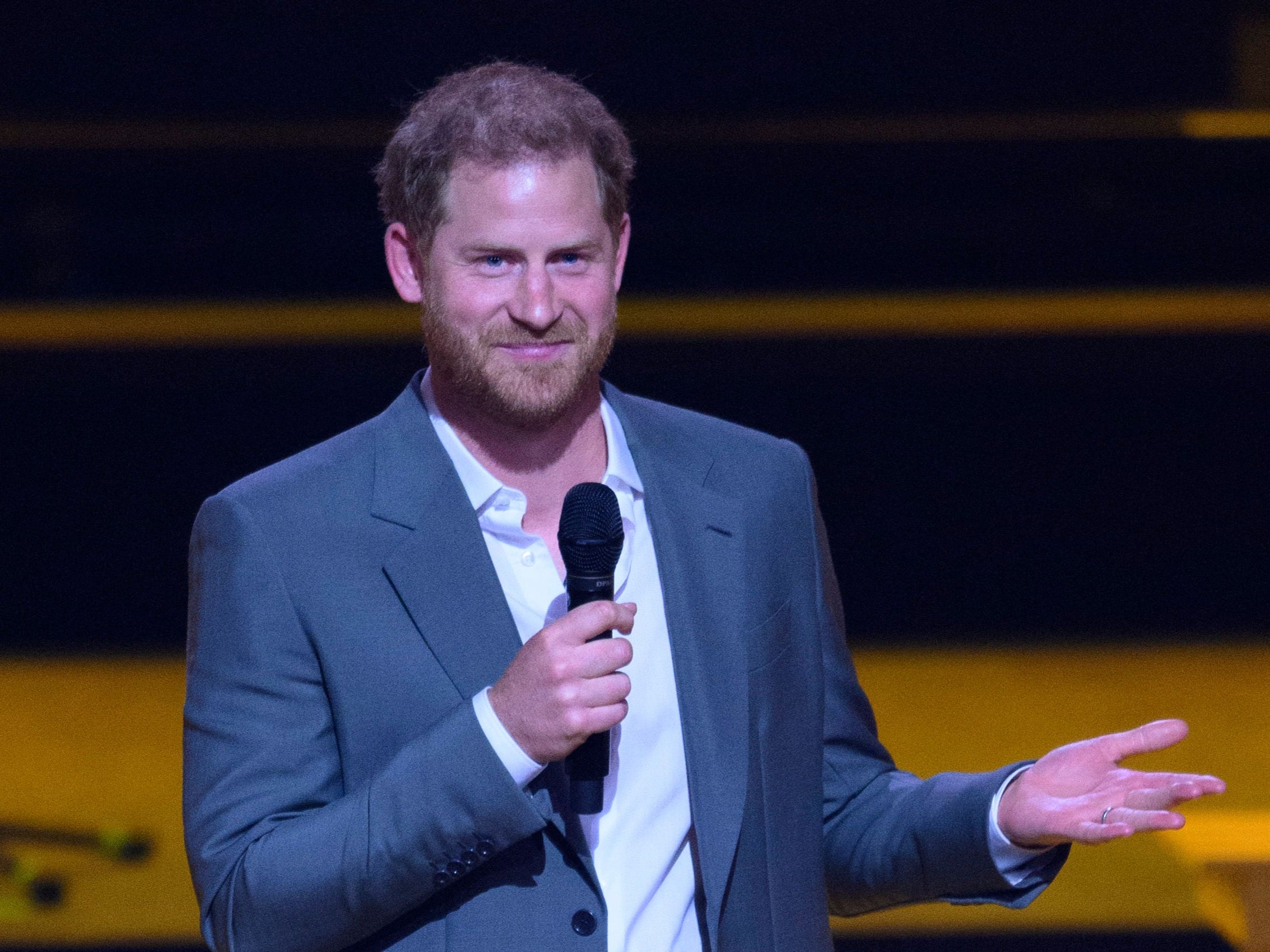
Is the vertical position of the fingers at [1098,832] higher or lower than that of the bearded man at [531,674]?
lower

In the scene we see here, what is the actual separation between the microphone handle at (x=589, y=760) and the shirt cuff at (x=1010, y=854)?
1.13 ft

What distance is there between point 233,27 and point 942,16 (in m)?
1.47

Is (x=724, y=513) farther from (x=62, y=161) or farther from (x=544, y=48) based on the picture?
(x=62, y=161)

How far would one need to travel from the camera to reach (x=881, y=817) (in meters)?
1.21

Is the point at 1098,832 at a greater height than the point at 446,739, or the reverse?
the point at 446,739

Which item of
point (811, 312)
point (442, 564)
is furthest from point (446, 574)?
point (811, 312)

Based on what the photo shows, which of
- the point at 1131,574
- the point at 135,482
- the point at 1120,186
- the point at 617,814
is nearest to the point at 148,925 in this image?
the point at 135,482

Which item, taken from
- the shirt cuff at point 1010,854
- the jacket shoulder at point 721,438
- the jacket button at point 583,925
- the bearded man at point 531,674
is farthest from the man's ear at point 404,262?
the shirt cuff at point 1010,854

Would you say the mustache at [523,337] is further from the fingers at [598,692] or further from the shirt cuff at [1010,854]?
the shirt cuff at [1010,854]

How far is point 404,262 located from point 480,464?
0.59 feet

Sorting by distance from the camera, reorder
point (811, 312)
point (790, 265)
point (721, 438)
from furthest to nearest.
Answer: point (790, 265), point (811, 312), point (721, 438)

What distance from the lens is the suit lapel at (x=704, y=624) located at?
1.08 meters

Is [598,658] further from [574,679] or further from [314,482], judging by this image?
[314,482]

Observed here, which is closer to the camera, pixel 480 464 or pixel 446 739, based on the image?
pixel 446 739
